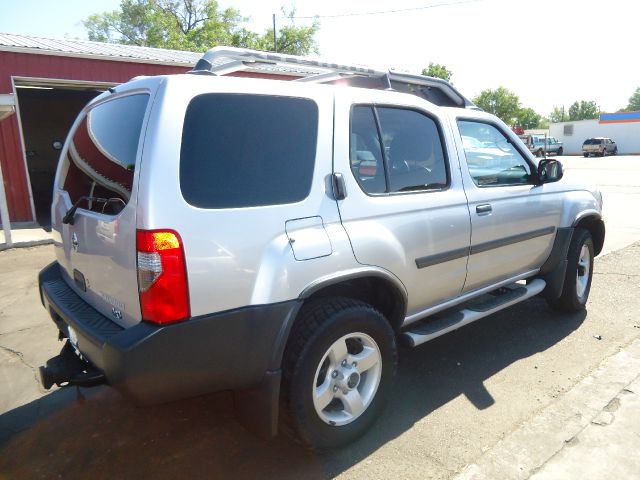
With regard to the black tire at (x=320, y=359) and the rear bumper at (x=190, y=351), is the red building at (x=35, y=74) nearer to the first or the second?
the black tire at (x=320, y=359)

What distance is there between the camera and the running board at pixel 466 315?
3.01 m

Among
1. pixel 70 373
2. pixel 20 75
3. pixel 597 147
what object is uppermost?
pixel 20 75

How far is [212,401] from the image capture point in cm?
315

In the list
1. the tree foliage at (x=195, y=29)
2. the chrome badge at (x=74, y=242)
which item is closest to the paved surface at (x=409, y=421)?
the chrome badge at (x=74, y=242)

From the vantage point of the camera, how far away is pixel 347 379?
101 inches

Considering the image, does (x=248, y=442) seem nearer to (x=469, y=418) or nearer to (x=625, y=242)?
(x=469, y=418)

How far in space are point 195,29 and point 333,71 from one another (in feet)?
135

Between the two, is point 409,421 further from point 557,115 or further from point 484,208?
point 557,115

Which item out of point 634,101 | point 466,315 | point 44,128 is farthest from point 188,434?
point 634,101

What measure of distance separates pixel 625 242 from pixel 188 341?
309 inches

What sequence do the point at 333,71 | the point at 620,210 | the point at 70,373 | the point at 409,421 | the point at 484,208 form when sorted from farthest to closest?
the point at 620,210, the point at 484,208, the point at 333,71, the point at 409,421, the point at 70,373

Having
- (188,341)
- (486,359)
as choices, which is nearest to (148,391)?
(188,341)

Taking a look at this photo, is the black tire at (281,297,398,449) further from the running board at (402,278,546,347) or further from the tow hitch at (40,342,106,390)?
the tow hitch at (40,342,106,390)

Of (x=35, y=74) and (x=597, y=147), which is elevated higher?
(x=35, y=74)
